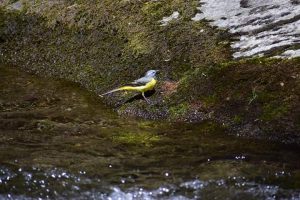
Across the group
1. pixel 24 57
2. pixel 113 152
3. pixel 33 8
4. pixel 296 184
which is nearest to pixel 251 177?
pixel 296 184

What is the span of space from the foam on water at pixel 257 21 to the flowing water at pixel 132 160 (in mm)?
2174

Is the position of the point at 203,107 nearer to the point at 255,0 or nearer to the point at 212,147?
the point at 212,147

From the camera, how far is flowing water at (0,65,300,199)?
18.6 ft

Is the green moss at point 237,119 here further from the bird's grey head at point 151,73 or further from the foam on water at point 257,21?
the bird's grey head at point 151,73

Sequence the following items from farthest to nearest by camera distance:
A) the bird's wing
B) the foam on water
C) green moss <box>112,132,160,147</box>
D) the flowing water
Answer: the foam on water < the bird's wing < green moss <box>112,132,160,147</box> < the flowing water

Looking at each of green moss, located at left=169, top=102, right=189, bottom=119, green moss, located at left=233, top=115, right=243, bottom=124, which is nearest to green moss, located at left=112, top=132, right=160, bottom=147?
green moss, located at left=169, top=102, right=189, bottom=119

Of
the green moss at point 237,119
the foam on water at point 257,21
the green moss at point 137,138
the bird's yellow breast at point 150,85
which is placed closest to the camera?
the green moss at point 137,138

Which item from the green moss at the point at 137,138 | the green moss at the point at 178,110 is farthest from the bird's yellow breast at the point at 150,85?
the green moss at the point at 137,138

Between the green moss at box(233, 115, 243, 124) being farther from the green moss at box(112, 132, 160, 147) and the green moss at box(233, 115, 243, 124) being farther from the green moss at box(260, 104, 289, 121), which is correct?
the green moss at box(112, 132, 160, 147)

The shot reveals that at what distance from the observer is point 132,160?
20.6ft

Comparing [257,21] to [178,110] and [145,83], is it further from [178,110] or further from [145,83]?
[178,110]

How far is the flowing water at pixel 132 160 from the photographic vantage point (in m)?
5.67

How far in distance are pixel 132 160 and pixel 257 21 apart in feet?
15.1

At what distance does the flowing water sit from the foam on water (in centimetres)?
217
